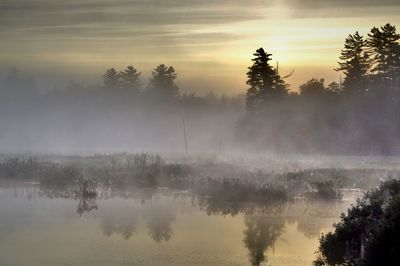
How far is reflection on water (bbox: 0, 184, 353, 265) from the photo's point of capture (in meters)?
22.5

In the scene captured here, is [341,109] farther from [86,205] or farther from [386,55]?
[86,205]

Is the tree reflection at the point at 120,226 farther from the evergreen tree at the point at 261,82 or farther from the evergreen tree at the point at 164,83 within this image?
the evergreen tree at the point at 164,83

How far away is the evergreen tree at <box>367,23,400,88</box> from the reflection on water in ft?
163

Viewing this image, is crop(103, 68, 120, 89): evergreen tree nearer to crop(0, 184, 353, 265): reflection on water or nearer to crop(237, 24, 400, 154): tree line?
crop(237, 24, 400, 154): tree line

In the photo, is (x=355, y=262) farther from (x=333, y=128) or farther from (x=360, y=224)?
(x=333, y=128)

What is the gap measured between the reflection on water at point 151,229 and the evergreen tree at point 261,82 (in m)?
46.5

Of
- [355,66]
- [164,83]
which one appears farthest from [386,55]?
[164,83]

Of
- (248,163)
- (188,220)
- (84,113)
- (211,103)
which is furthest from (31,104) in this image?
(188,220)

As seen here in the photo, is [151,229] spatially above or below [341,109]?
below

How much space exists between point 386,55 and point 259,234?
200 ft

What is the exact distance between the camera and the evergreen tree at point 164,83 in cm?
12531

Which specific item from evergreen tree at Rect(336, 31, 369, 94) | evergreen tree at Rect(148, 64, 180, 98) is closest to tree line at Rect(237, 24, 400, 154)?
evergreen tree at Rect(336, 31, 369, 94)

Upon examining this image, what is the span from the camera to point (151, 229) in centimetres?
2819

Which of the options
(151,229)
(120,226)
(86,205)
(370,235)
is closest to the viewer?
(370,235)
